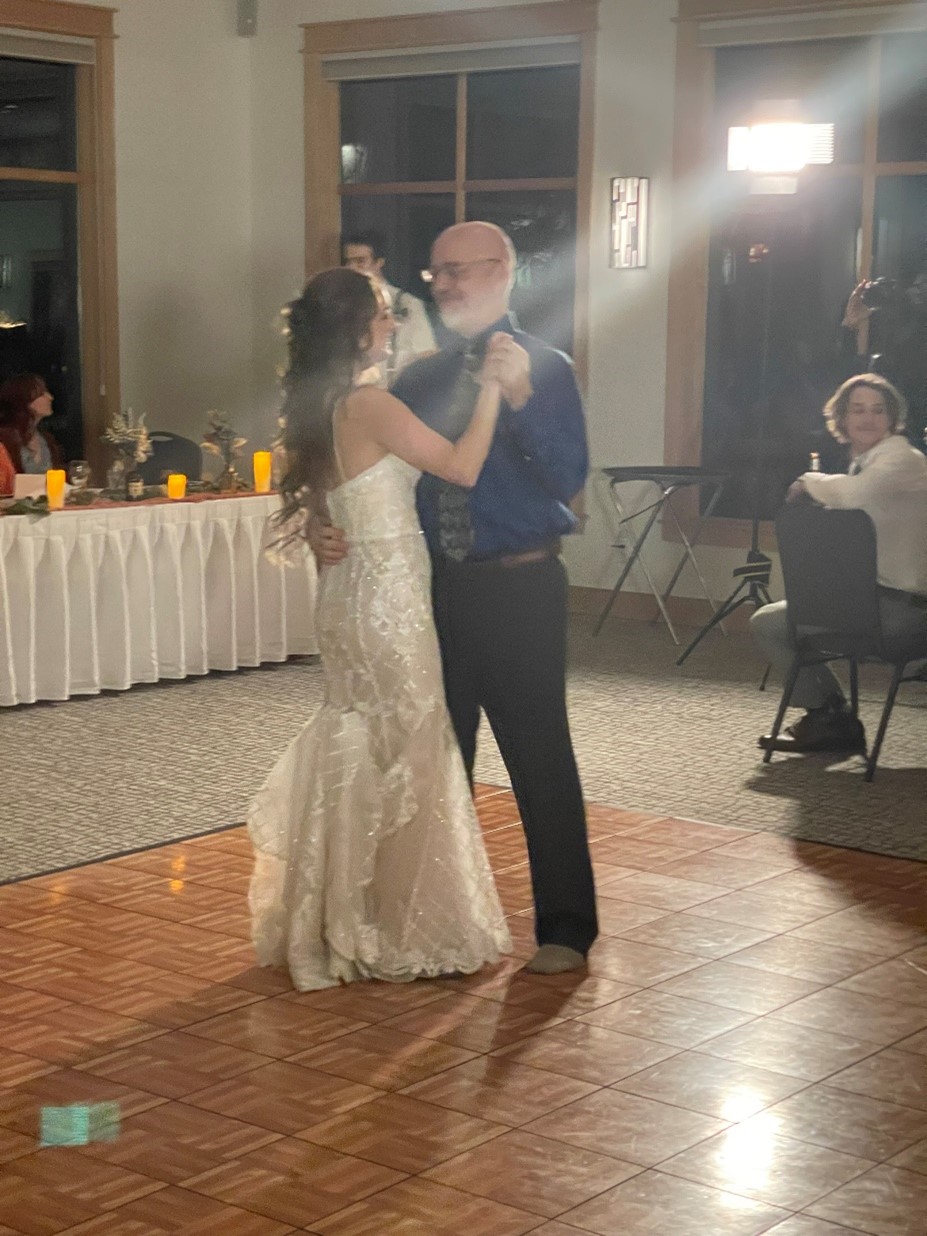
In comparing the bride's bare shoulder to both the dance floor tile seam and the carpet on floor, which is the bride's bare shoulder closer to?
the dance floor tile seam

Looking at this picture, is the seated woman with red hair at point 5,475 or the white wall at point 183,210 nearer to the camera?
the seated woman with red hair at point 5,475

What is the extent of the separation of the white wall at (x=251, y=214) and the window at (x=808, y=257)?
1.03 feet

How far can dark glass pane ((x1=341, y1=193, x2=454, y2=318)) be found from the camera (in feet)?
33.4

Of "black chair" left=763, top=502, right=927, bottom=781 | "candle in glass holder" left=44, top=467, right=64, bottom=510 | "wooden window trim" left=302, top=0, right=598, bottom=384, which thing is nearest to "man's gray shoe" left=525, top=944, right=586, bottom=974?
"black chair" left=763, top=502, right=927, bottom=781

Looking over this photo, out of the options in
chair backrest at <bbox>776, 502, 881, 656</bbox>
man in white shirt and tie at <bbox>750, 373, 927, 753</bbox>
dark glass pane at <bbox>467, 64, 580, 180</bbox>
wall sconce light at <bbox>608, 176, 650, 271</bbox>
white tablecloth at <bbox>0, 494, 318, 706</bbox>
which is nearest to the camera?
chair backrest at <bbox>776, 502, 881, 656</bbox>

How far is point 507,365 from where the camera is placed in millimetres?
3684

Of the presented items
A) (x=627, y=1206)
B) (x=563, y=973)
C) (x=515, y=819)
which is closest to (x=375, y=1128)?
(x=627, y=1206)

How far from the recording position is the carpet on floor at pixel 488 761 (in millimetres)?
5266

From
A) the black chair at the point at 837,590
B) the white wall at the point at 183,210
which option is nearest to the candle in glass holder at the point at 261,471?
the black chair at the point at 837,590

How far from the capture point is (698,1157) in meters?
3.03

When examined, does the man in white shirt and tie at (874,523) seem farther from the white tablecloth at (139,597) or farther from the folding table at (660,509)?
the folding table at (660,509)

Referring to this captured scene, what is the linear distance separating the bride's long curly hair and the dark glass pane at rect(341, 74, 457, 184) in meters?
6.52

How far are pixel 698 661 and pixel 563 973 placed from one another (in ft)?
14.5

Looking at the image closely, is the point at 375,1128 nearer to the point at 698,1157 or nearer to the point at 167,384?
the point at 698,1157
